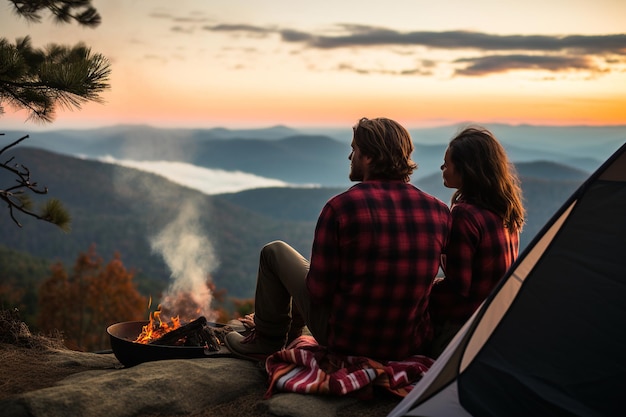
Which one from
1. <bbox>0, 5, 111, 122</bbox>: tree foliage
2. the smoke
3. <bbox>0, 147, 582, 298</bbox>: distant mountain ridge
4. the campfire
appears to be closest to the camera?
the campfire

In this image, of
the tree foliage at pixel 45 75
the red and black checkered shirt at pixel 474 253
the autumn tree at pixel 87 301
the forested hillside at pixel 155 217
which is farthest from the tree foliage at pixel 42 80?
the forested hillside at pixel 155 217

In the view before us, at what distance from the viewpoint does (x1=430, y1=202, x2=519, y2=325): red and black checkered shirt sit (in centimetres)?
341

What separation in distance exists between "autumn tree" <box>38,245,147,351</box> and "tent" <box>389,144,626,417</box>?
40845 mm

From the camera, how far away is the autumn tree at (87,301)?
43.5 meters

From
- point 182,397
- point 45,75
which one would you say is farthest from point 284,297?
point 45,75

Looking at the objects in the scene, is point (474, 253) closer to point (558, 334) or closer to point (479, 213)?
point (479, 213)

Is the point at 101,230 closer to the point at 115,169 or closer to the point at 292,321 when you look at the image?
the point at 115,169

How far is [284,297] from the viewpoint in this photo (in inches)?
148

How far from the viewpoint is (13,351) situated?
16.6ft

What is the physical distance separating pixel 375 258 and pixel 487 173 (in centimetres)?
78

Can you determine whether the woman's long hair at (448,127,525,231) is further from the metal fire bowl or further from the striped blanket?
the metal fire bowl

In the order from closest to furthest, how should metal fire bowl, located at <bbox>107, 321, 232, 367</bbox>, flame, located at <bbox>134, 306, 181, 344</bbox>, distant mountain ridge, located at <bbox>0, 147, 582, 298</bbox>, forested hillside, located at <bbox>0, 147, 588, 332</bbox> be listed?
metal fire bowl, located at <bbox>107, 321, 232, 367</bbox>, flame, located at <bbox>134, 306, 181, 344</bbox>, forested hillside, located at <bbox>0, 147, 588, 332</bbox>, distant mountain ridge, located at <bbox>0, 147, 582, 298</bbox>

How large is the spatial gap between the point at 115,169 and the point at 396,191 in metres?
83.1

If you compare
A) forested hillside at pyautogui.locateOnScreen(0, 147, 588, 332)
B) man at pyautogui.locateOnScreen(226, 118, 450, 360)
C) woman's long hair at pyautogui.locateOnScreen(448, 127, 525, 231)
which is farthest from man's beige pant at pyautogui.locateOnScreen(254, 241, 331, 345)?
forested hillside at pyautogui.locateOnScreen(0, 147, 588, 332)
